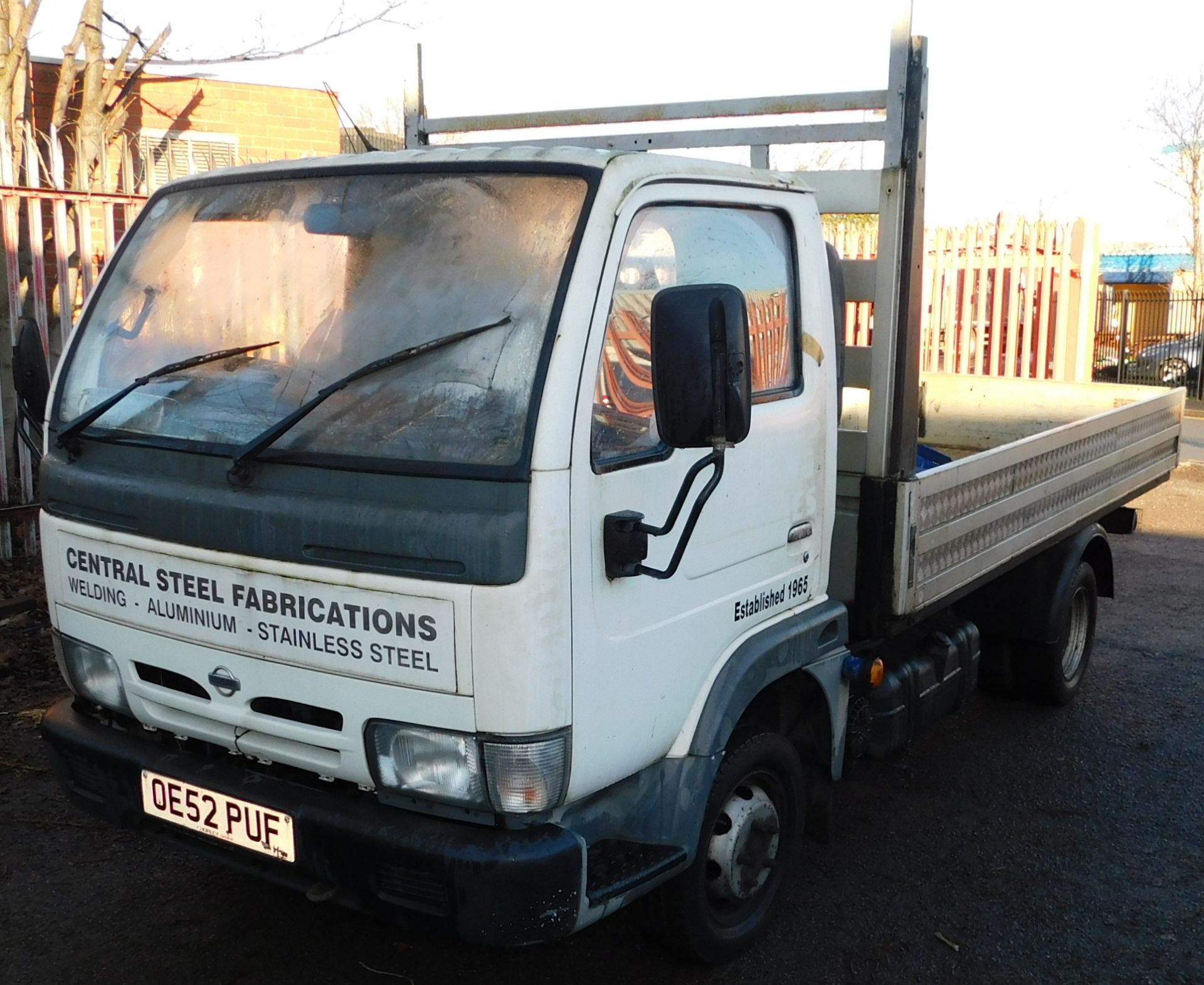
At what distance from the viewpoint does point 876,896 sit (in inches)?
149

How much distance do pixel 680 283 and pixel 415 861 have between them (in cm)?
148

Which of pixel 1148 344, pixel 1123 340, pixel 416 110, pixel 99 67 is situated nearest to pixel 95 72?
pixel 99 67

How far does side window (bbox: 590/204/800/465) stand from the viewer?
268 centimetres

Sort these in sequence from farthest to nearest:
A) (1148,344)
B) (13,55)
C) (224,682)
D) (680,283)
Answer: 1. (1148,344)
2. (13,55)
3. (680,283)
4. (224,682)

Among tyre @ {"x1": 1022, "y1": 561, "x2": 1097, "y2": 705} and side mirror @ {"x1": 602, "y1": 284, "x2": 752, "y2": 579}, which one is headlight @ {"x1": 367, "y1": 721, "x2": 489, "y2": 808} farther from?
tyre @ {"x1": 1022, "y1": 561, "x2": 1097, "y2": 705}

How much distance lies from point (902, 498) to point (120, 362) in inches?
88.8

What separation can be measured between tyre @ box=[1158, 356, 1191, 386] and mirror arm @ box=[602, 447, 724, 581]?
19.8 m

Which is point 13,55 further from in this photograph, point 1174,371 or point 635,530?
point 1174,371

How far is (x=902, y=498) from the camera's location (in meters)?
3.57

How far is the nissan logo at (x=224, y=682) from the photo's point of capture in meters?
2.78

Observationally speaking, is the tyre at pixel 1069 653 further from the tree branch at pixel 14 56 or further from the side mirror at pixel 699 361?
the tree branch at pixel 14 56

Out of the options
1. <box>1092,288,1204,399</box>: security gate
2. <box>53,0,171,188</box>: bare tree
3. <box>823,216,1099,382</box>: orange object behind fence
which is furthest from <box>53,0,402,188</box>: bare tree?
<box>1092,288,1204,399</box>: security gate

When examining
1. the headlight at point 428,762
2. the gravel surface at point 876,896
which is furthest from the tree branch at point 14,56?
the headlight at point 428,762

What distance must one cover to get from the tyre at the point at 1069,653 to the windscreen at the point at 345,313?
352cm
